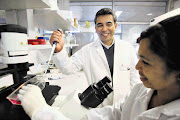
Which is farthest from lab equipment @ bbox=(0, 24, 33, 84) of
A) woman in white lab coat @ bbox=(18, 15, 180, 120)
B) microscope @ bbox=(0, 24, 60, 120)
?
woman in white lab coat @ bbox=(18, 15, 180, 120)

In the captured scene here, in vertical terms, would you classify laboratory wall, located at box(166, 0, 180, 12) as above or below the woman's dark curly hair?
above

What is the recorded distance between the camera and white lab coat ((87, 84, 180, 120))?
1.57 feet

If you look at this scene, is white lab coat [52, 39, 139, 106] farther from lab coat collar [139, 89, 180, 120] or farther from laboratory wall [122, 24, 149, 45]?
laboratory wall [122, 24, 149, 45]

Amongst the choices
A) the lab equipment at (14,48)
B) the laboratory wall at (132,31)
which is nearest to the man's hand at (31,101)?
the lab equipment at (14,48)

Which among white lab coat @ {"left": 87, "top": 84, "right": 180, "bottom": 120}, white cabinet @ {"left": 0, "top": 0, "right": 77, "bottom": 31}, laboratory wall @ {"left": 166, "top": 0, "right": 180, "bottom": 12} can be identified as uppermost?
laboratory wall @ {"left": 166, "top": 0, "right": 180, "bottom": 12}

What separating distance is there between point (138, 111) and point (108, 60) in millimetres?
812

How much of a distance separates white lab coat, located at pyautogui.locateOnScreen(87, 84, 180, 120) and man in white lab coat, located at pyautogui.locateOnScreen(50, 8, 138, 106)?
469 mm

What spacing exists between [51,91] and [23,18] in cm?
88

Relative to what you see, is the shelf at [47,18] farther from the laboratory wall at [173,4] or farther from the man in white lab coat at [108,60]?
the laboratory wall at [173,4]

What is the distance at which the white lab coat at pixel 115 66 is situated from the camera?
4.29ft

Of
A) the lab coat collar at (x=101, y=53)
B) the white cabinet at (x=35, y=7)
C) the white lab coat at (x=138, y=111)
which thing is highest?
the white cabinet at (x=35, y=7)

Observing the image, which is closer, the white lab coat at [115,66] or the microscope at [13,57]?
the microscope at [13,57]

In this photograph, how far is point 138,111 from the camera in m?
0.67

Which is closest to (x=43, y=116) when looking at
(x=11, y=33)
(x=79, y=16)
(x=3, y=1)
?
(x=11, y=33)
